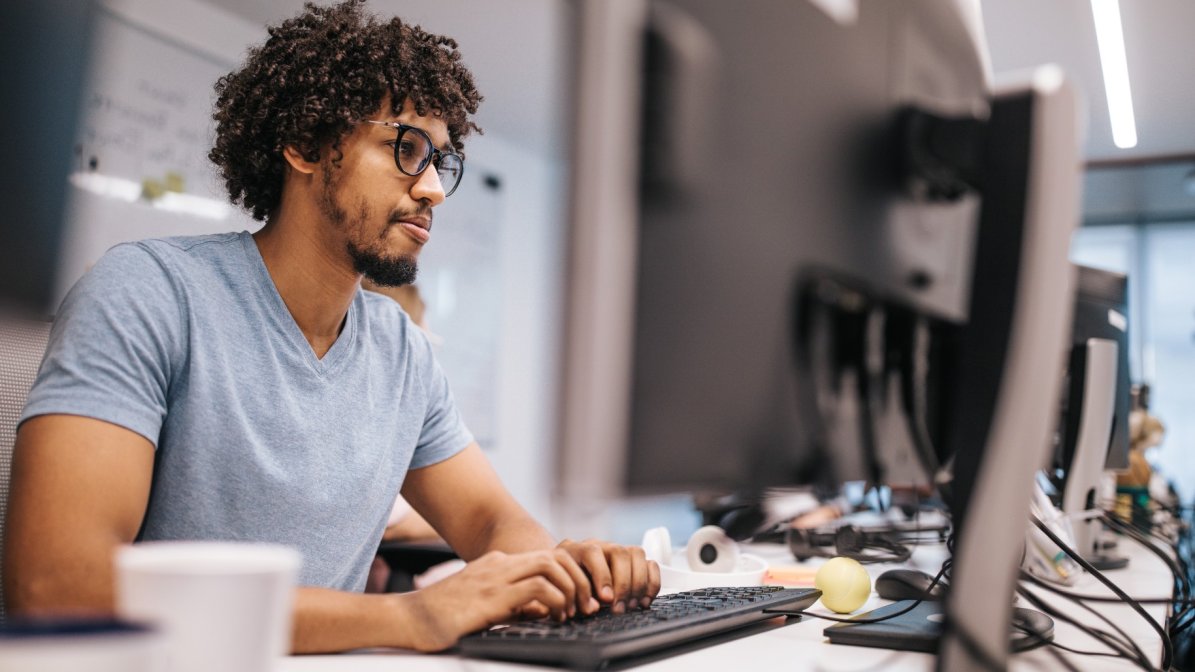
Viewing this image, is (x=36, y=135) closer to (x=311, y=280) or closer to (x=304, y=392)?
(x=311, y=280)

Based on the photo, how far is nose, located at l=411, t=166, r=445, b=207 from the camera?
126 cm

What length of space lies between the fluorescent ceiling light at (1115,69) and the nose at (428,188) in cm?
287

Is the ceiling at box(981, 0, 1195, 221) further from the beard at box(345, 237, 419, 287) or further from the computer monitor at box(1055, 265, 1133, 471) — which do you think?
the beard at box(345, 237, 419, 287)

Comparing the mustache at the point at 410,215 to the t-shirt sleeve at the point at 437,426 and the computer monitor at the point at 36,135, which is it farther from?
the computer monitor at the point at 36,135

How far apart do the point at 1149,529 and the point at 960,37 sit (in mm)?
1786

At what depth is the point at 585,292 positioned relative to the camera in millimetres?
466

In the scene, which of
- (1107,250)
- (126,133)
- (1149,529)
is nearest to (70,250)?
(126,133)

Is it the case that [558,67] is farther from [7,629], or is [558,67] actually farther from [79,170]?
[79,170]

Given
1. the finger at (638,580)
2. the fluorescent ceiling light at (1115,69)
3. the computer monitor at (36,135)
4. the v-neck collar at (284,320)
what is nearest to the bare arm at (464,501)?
the v-neck collar at (284,320)

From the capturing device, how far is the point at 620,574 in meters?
0.86

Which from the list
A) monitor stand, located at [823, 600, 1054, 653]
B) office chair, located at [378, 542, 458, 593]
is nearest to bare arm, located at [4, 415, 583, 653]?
monitor stand, located at [823, 600, 1054, 653]

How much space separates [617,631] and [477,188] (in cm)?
403

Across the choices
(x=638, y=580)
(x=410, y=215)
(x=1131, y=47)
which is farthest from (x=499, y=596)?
(x=1131, y=47)

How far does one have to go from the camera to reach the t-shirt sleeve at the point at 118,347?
816 mm
